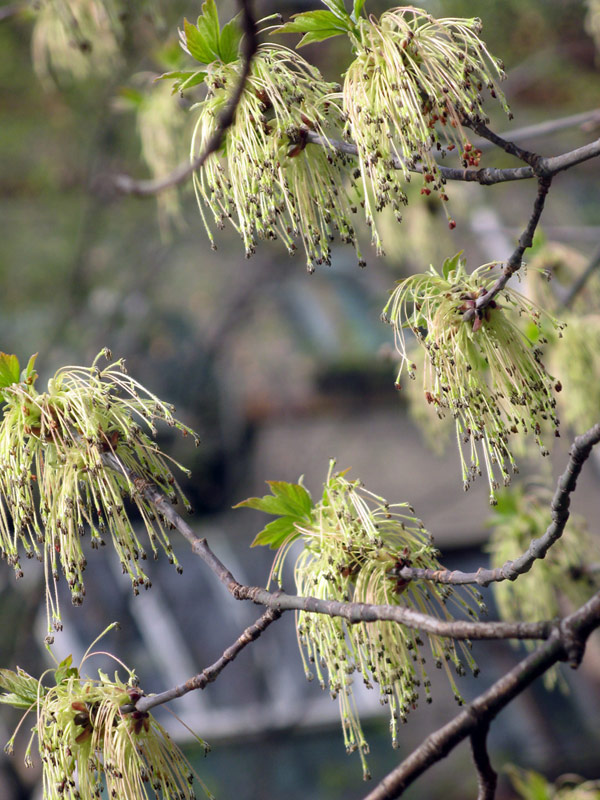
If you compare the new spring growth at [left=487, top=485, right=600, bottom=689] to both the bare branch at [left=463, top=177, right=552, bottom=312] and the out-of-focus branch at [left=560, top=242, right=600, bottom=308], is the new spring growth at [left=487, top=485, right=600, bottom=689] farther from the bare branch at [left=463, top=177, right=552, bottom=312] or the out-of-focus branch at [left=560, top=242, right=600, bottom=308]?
the bare branch at [left=463, top=177, right=552, bottom=312]

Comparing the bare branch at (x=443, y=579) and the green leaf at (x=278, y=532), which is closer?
the bare branch at (x=443, y=579)

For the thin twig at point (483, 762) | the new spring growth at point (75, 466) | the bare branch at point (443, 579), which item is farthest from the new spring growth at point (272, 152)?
the thin twig at point (483, 762)

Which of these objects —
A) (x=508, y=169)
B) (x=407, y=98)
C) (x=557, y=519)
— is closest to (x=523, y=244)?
(x=508, y=169)

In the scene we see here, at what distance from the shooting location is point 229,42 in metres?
1.22

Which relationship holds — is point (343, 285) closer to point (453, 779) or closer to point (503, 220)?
point (503, 220)

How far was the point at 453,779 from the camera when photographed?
4688mm

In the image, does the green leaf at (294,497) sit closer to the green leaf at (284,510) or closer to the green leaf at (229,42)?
the green leaf at (284,510)

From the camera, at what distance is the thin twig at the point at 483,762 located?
101cm

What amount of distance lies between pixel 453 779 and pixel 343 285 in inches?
137

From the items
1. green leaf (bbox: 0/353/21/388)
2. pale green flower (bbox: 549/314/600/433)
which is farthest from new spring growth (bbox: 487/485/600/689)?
green leaf (bbox: 0/353/21/388)

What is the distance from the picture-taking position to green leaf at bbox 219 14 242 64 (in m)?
1.21

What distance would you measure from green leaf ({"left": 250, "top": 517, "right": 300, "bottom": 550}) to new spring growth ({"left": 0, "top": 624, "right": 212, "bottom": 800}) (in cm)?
27

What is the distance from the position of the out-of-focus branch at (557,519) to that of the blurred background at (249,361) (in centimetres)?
258

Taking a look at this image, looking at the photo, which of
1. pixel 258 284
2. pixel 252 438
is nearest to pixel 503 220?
pixel 258 284
